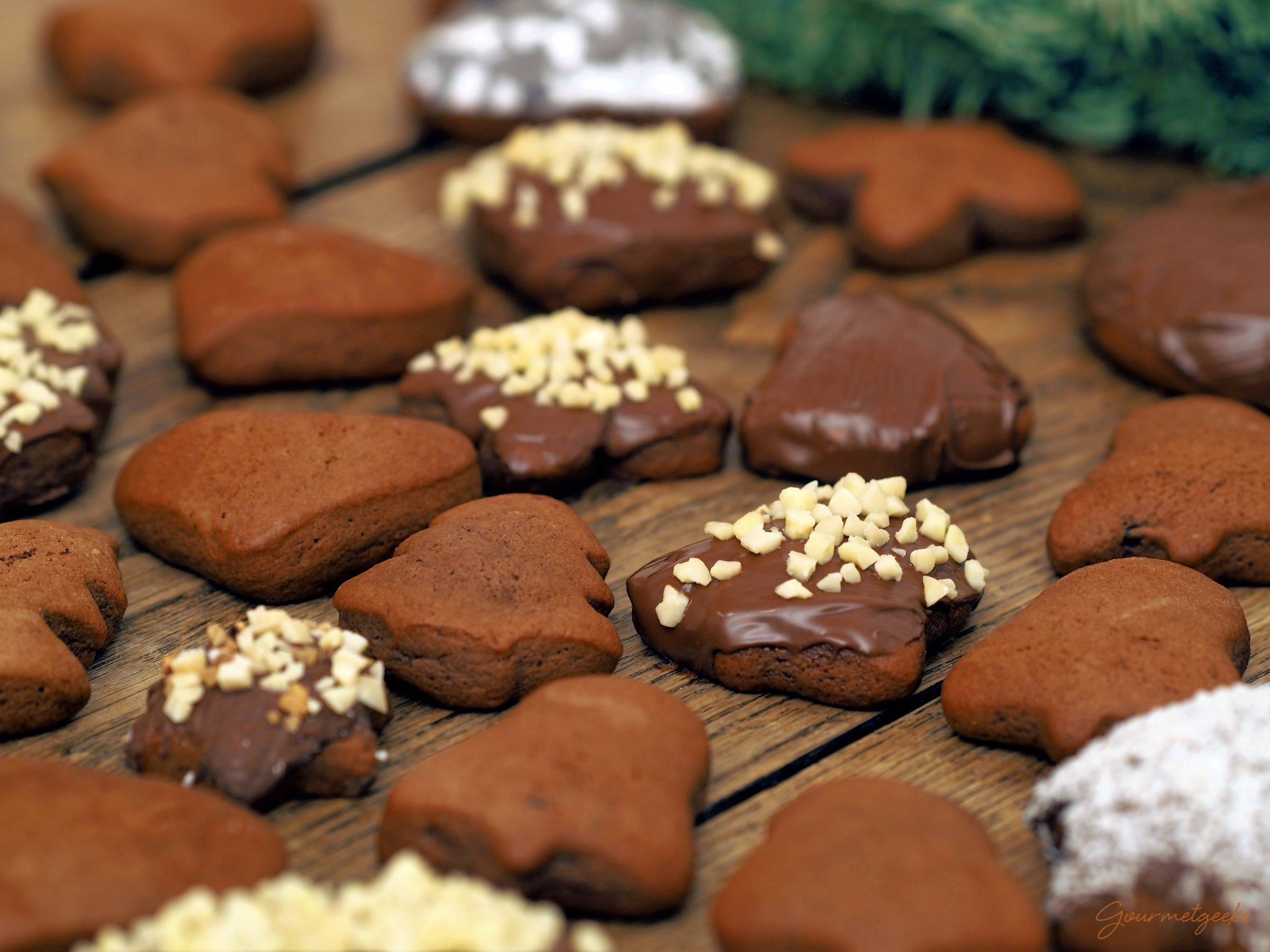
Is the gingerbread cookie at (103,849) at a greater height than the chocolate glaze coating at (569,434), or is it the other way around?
the chocolate glaze coating at (569,434)

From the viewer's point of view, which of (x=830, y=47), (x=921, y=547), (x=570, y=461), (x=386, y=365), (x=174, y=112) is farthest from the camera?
(x=830, y=47)

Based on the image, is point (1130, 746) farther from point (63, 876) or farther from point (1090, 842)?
point (63, 876)

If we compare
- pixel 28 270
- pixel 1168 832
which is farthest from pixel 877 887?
pixel 28 270

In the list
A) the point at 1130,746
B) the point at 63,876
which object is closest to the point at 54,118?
the point at 63,876

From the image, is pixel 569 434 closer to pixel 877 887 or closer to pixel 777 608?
pixel 777 608

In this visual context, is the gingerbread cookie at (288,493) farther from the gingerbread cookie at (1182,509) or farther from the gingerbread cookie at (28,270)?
the gingerbread cookie at (1182,509)

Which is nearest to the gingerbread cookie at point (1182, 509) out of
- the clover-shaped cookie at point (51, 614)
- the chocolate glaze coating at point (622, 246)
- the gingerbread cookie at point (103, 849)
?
the chocolate glaze coating at point (622, 246)

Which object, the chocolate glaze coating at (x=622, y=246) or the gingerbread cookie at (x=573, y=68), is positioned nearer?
the chocolate glaze coating at (x=622, y=246)
